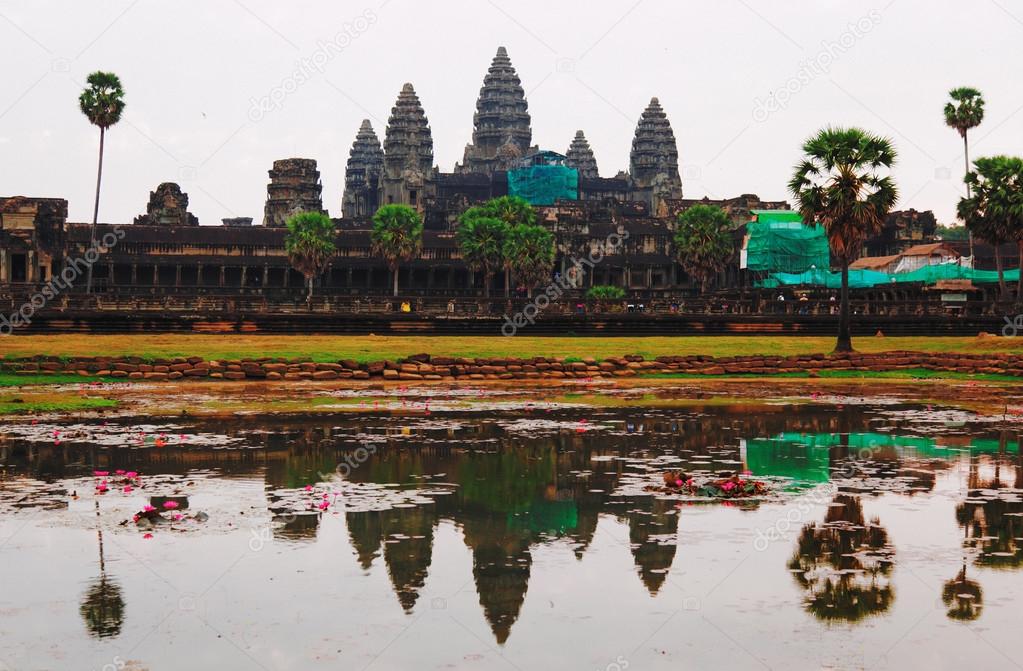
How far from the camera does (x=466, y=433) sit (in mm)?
19891

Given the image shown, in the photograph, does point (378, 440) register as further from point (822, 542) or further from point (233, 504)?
point (822, 542)

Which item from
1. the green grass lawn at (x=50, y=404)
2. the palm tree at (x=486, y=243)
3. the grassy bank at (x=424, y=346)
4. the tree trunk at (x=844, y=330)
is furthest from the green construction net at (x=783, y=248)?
the green grass lawn at (x=50, y=404)

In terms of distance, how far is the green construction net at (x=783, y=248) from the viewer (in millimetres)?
99250

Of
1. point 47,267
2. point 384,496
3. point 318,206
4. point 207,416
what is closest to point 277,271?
point 47,267

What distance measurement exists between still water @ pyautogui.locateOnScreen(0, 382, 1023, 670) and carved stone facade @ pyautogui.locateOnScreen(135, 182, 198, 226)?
11182cm

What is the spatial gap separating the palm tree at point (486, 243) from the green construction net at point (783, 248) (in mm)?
19321

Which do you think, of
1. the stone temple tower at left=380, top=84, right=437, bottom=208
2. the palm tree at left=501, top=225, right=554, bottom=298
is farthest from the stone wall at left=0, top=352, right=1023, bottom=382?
the stone temple tower at left=380, top=84, right=437, bottom=208

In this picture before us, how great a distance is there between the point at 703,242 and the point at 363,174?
304 ft

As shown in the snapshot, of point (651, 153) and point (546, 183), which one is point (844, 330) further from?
point (651, 153)

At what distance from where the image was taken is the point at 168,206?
12794 centimetres

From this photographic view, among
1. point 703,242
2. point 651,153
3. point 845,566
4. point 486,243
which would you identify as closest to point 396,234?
point 486,243

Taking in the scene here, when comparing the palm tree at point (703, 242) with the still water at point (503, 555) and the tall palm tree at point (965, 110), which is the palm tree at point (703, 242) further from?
the still water at point (503, 555)

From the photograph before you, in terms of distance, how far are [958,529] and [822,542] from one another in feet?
5.01

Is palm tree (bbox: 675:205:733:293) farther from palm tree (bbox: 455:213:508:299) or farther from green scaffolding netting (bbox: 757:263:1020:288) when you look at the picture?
palm tree (bbox: 455:213:508:299)
